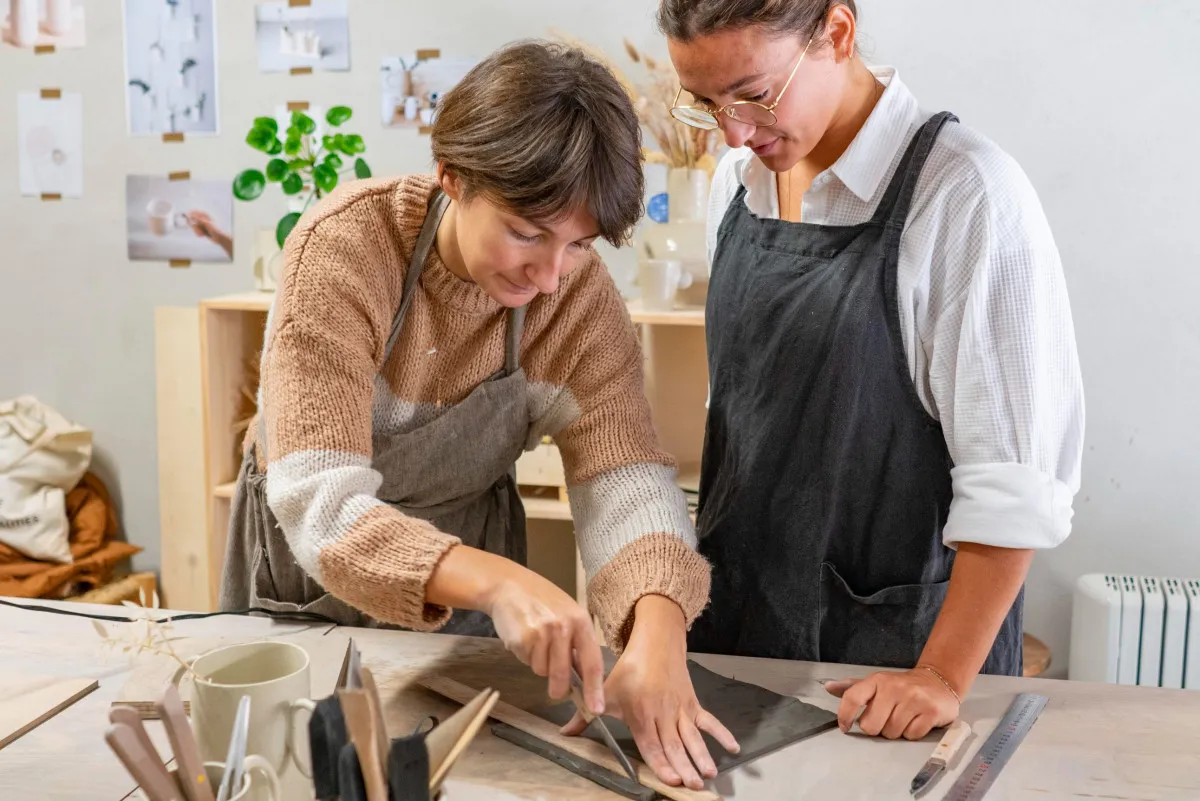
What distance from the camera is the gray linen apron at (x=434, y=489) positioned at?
1.30 metres

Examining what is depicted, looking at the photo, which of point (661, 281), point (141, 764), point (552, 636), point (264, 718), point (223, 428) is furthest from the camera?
point (223, 428)

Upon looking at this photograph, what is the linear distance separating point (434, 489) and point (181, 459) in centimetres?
165

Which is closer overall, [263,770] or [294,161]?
[263,770]

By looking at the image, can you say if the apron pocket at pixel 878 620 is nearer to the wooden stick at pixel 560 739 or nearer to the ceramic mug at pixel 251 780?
the wooden stick at pixel 560 739

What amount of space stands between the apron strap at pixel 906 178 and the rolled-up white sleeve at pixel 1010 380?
85 mm

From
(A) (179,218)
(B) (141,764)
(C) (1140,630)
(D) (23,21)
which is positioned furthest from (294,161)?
(C) (1140,630)

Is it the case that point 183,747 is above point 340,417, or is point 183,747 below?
below

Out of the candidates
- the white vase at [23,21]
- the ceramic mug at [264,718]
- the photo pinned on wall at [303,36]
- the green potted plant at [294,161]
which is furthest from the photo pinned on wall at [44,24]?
the ceramic mug at [264,718]

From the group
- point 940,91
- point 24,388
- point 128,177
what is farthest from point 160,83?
point 940,91

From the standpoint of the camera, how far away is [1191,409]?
2502 millimetres

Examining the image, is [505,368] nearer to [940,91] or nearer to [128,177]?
[940,91]

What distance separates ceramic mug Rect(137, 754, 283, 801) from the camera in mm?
745

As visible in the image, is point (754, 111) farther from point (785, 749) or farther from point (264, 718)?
point (264, 718)

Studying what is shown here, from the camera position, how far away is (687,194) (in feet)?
7.73
